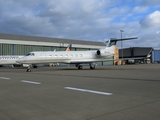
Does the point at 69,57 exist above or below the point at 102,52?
below

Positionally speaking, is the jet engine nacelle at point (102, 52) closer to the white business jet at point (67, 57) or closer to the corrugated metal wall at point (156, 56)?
the white business jet at point (67, 57)

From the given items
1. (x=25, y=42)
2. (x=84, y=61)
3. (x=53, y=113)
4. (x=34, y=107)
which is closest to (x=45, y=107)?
(x=34, y=107)

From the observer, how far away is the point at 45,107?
595 centimetres

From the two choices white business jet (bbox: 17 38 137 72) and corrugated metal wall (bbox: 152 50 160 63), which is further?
corrugated metal wall (bbox: 152 50 160 63)

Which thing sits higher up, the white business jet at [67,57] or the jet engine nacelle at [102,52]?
the jet engine nacelle at [102,52]

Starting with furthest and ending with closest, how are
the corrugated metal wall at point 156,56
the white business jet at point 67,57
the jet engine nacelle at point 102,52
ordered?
the corrugated metal wall at point 156,56
the jet engine nacelle at point 102,52
the white business jet at point 67,57

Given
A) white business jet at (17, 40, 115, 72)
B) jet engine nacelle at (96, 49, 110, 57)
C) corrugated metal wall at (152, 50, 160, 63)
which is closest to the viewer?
white business jet at (17, 40, 115, 72)

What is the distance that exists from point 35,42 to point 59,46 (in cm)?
780

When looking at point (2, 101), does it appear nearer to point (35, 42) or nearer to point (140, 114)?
point (140, 114)

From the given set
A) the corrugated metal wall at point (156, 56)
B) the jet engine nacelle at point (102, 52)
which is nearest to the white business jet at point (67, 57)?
the jet engine nacelle at point (102, 52)

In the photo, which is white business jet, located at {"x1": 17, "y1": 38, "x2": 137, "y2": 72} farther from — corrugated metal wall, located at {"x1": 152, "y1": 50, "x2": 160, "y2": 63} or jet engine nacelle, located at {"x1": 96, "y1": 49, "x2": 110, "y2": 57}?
corrugated metal wall, located at {"x1": 152, "y1": 50, "x2": 160, "y2": 63}

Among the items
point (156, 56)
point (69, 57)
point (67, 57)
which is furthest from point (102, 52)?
point (156, 56)

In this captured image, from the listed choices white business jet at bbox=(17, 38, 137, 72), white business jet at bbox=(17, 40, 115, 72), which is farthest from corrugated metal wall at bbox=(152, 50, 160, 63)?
white business jet at bbox=(17, 40, 115, 72)

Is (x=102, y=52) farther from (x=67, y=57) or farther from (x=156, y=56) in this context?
(x=156, y=56)
